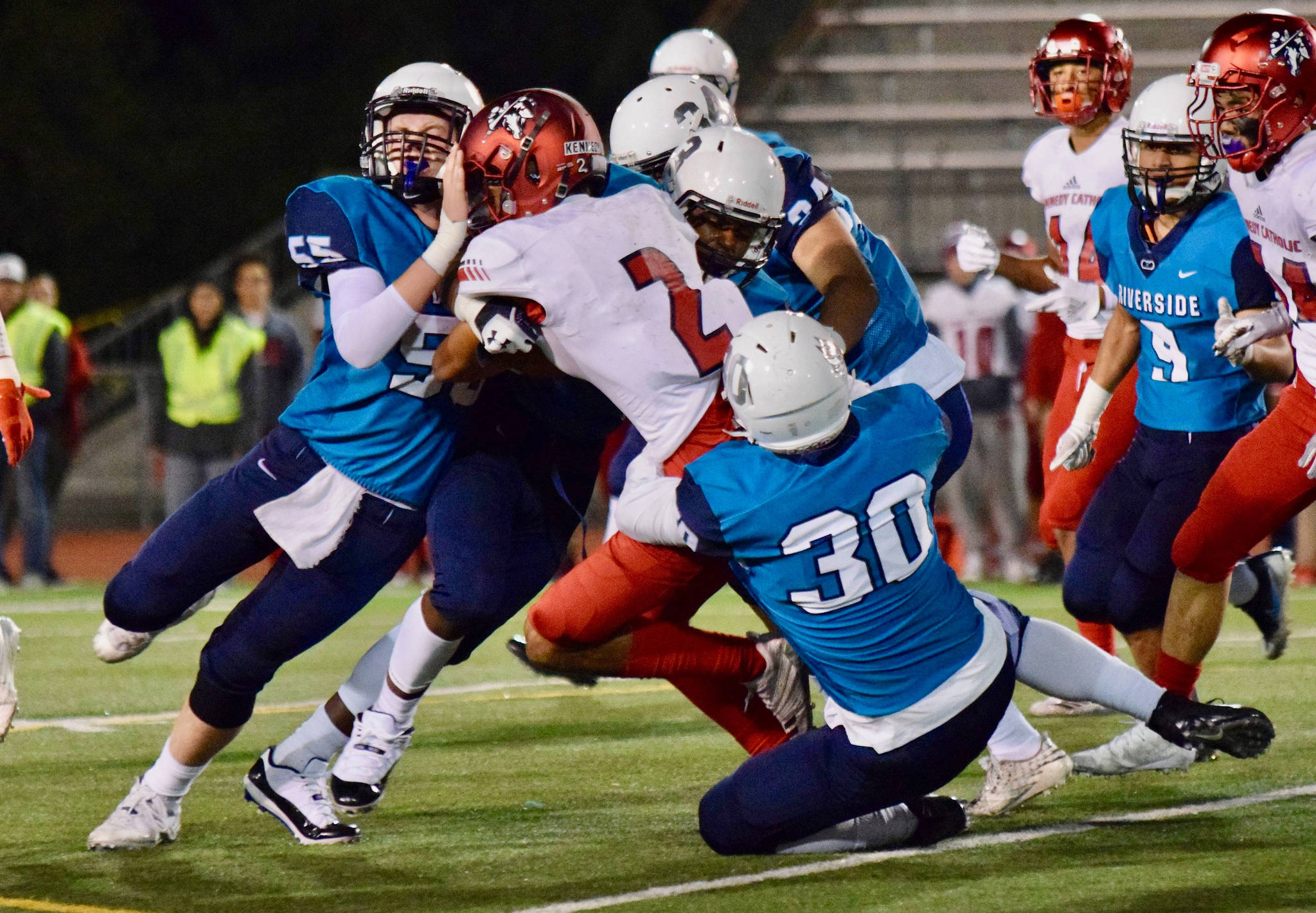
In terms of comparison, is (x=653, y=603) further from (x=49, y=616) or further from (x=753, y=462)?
(x=49, y=616)

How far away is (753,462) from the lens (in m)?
3.46

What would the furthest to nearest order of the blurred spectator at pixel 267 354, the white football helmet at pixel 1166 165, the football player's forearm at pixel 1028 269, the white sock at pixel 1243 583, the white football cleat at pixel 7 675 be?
the blurred spectator at pixel 267 354 < the football player's forearm at pixel 1028 269 < the white sock at pixel 1243 583 < the white football helmet at pixel 1166 165 < the white football cleat at pixel 7 675

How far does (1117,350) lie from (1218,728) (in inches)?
61.7

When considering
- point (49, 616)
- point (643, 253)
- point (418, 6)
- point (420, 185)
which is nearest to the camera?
point (643, 253)

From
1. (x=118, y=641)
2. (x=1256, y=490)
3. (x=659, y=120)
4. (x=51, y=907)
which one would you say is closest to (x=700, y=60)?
(x=659, y=120)

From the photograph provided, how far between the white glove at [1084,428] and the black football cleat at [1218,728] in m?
1.34

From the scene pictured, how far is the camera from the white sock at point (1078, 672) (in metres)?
3.79

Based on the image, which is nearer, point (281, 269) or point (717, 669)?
point (717, 669)

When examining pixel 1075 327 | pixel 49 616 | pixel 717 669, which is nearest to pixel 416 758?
pixel 717 669

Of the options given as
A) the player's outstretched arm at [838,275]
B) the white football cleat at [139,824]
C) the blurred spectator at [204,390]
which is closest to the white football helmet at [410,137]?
the player's outstretched arm at [838,275]

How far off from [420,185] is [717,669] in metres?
1.24

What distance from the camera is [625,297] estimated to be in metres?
3.71

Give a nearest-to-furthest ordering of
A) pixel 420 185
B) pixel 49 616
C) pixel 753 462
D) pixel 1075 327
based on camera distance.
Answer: pixel 753 462 → pixel 420 185 → pixel 1075 327 → pixel 49 616

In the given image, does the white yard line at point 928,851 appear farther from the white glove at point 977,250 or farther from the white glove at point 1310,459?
the white glove at point 977,250
